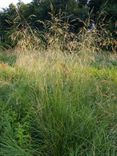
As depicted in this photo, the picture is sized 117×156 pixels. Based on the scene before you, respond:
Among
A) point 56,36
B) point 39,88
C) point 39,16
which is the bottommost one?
point 39,16

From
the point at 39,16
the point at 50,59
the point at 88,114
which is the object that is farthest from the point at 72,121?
the point at 39,16

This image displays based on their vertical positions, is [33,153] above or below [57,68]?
below

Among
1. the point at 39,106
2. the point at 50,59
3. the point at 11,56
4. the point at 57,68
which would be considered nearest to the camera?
the point at 39,106

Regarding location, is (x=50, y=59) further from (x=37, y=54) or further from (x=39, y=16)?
(x=39, y=16)

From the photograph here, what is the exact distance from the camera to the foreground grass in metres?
4.14

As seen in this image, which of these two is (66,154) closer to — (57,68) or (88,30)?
(57,68)

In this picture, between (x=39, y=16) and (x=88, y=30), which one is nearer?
(x=88, y=30)

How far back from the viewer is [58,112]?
14.2ft

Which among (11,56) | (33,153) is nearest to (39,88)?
(33,153)

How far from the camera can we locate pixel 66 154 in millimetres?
4113

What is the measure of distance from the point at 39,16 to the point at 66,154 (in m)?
18.6

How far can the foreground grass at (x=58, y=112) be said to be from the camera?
13.6ft

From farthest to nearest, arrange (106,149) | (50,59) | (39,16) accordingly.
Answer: (39,16) < (50,59) < (106,149)

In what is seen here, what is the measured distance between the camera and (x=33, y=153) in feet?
13.5
